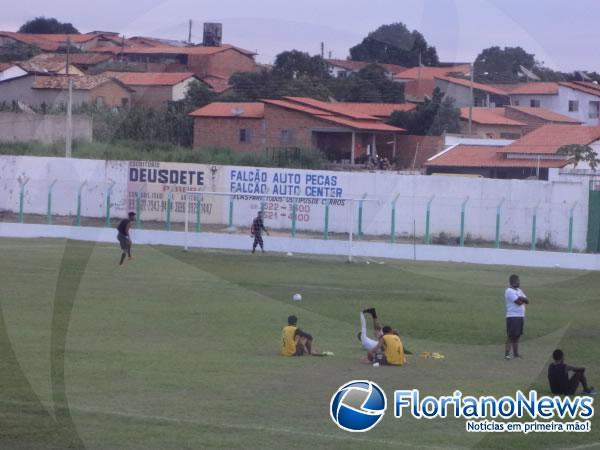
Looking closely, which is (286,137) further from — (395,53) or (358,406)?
(358,406)

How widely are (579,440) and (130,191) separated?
41.8 m

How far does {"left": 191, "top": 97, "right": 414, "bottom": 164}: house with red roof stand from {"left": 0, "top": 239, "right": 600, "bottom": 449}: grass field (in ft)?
90.5

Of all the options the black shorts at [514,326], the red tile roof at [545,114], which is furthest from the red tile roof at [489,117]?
the black shorts at [514,326]

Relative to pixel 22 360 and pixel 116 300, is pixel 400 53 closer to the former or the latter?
pixel 116 300

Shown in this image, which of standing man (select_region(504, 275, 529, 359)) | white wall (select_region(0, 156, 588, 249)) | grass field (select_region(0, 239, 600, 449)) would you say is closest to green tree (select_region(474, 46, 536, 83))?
white wall (select_region(0, 156, 588, 249))

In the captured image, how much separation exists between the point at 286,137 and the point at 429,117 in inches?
408

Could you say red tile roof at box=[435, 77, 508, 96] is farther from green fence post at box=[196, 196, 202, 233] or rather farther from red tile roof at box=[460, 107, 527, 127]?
→ green fence post at box=[196, 196, 202, 233]

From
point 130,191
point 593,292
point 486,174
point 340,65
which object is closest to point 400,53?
point 340,65

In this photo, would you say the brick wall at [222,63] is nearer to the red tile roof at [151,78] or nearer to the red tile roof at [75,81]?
the red tile roof at [151,78]

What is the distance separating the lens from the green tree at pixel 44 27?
119 meters

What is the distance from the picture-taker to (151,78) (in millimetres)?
78188

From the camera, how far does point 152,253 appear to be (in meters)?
43.2

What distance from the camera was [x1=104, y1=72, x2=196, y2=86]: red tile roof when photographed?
249ft

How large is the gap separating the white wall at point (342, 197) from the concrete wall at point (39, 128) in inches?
505
